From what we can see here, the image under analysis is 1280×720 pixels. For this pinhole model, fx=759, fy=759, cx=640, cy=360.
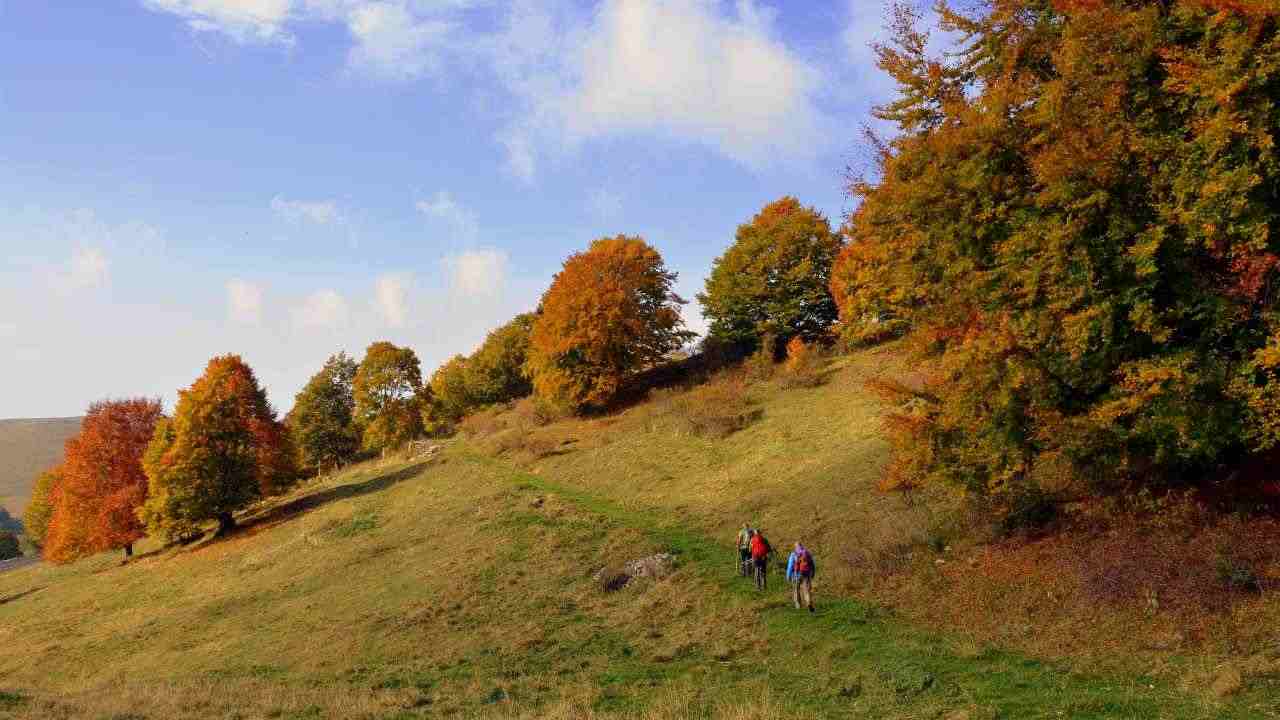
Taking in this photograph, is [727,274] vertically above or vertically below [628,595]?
above

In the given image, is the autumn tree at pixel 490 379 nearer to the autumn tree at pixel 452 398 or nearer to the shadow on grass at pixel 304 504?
the autumn tree at pixel 452 398

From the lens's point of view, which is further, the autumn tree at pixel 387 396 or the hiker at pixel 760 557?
the autumn tree at pixel 387 396

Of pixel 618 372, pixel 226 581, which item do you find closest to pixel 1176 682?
pixel 226 581

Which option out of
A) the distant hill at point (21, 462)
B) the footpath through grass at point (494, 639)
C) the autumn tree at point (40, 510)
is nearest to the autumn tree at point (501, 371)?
the footpath through grass at point (494, 639)

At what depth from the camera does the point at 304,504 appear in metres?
52.6

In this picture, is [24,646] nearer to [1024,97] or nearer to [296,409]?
[1024,97]

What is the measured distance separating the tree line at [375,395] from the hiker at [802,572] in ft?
124

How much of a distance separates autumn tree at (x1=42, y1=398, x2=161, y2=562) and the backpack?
44.9m

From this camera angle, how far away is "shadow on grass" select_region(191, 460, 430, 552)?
4809 centimetres

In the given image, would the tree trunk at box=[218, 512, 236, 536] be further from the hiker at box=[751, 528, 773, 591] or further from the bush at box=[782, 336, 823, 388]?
the hiker at box=[751, 528, 773, 591]

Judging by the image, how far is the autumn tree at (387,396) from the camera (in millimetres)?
74125

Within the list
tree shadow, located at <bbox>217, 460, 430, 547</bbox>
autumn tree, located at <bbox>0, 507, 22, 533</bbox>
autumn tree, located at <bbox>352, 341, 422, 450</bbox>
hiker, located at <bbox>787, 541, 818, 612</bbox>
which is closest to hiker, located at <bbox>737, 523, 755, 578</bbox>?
hiker, located at <bbox>787, 541, 818, 612</bbox>

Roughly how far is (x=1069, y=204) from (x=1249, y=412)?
5.24 meters

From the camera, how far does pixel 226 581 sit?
36594 millimetres
